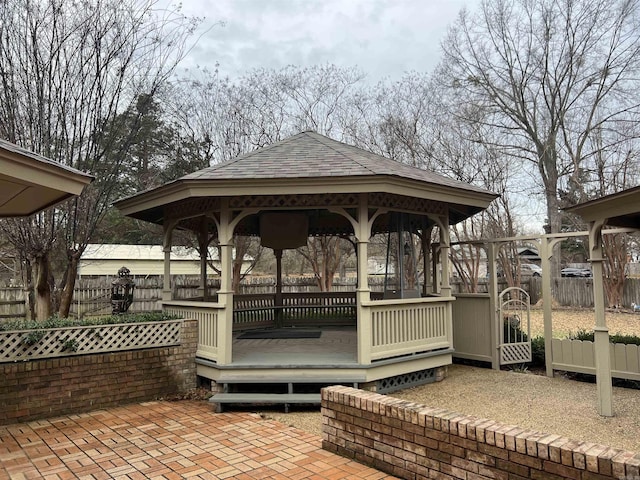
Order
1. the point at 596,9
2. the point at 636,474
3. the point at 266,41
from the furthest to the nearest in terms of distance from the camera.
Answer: the point at 596,9, the point at 266,41, the point at 636,474

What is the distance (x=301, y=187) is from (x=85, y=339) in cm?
336

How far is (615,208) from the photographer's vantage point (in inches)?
188

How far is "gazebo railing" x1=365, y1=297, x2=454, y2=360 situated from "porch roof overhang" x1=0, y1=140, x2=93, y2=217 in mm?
3772

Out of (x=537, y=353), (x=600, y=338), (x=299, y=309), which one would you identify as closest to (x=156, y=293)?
(x=299, y=309)

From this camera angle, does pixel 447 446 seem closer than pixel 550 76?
Yes

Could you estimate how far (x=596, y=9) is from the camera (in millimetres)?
16172

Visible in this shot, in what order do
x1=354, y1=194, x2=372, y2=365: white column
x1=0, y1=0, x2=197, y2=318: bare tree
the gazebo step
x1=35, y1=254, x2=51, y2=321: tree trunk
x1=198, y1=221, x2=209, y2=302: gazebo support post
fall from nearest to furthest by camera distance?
the gazebo step
x1=354, y1=194, x2=372, y2=365: white column
x1=0, y1=0, x2=197, y2=318: bare tree
x1=35, y1=254, x2=51, y2=321: tree trunk
x1=198, y1=221, x2=209, y2=302: gazebo support post

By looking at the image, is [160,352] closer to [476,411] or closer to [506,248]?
[476,411]

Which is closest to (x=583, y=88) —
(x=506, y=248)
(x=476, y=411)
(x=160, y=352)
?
(x=506, y=248)

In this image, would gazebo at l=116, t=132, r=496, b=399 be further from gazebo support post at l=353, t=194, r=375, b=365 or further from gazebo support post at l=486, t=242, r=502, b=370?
gazebo support post at l=486, t=242, r=502, b=370

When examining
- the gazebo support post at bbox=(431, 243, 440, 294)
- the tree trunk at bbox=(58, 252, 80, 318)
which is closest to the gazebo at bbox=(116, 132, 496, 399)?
the gazebo support post at bbox=(431, 243, 440, 294)

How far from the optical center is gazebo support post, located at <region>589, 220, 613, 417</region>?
198 inches

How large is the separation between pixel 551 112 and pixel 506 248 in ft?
19.0

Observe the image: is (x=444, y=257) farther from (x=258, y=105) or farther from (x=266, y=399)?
(x=258, y=105)
